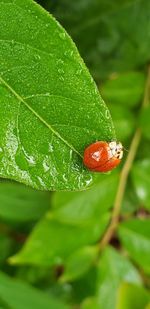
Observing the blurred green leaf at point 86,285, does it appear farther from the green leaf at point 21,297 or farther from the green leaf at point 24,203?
the green leaf at point 24,203

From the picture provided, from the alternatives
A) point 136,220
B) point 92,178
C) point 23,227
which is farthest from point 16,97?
point 23,227

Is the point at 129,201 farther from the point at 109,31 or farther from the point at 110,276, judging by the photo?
the point at 109,31

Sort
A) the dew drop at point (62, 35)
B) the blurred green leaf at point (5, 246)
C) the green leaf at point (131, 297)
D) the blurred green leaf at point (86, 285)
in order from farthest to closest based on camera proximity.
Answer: the blurred green leaf at point (5, 246) < the blurred green leaf at point (86, 285) < the green leaf at point (131, 297) < the dew drop at point (62, 35)

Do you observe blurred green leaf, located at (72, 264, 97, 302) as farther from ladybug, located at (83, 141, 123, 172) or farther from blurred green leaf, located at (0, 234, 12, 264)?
ladybug, located at (83, 141, 123, 172)

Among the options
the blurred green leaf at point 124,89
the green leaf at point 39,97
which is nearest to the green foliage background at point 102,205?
the blurred green leaf at point 124,89

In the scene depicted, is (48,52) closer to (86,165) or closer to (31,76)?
(31,76)

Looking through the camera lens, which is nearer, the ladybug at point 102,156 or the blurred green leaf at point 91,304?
the ladybug at point 102,156

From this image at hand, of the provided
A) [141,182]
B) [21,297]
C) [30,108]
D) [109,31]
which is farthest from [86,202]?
[30,108]
